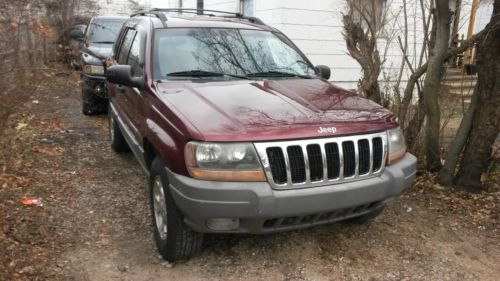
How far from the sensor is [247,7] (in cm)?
1133

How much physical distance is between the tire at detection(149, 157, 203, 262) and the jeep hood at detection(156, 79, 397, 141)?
1.78 ft

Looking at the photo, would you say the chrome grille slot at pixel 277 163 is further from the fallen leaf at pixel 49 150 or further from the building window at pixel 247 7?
the building window at pixel 247 7

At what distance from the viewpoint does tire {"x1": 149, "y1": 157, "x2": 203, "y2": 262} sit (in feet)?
11.3

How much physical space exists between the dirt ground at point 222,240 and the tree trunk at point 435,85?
29cm

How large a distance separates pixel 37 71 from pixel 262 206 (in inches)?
150

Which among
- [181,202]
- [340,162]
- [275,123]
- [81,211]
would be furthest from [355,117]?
[81,211]

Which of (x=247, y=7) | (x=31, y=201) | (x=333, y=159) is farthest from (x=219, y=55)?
(x=247, y=7)

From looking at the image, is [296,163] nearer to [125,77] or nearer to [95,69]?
[125,77]

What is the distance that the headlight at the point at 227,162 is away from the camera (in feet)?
10.2

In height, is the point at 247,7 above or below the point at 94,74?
above

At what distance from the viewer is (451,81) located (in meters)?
6.22

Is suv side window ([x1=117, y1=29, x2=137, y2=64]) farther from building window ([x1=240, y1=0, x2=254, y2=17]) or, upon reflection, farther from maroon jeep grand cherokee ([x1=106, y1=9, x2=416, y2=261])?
building window ([x1=240, y1=0, x2=254, y2=17])

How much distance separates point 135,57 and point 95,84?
3933 mm

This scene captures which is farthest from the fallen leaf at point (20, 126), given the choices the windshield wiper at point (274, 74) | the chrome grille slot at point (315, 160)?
the chrome grille slot at point (315, 160)
